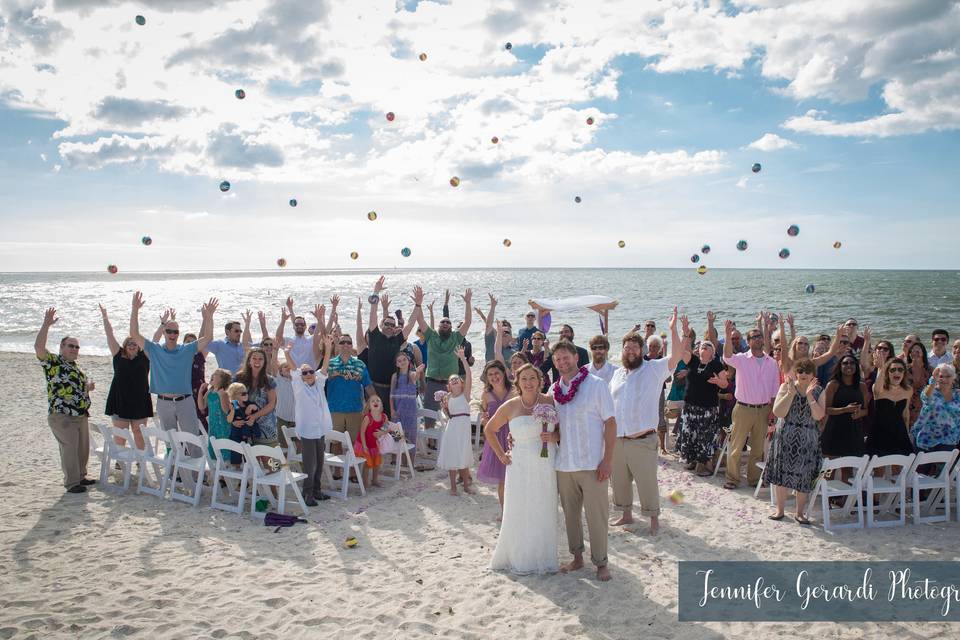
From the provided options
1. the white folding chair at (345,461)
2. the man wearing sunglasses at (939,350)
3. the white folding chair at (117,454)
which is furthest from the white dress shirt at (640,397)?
the white folding chair at (117,454)

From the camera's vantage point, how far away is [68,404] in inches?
293

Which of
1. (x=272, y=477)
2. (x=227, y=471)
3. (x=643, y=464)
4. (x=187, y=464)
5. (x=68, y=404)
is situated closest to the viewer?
(x=643, y=464)

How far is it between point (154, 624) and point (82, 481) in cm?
416

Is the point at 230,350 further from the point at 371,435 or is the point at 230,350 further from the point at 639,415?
the point at 639,415

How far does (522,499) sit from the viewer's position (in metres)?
5.18

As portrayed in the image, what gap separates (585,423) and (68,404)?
6574mm

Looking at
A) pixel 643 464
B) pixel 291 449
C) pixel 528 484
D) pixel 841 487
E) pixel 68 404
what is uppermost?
pixel 68 404

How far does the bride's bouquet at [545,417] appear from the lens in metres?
4.96

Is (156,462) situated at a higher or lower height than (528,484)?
lower

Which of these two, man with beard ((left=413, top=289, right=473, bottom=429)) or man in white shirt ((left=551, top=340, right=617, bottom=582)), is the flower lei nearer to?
man in white shirt ((left=551, top=340, right=617, bottom=582))

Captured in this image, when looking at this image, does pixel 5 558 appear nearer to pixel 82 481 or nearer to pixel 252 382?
pixel 82 481

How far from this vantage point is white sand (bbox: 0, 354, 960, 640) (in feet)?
14.8

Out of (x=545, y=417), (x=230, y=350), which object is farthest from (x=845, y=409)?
(x=230, y=350)

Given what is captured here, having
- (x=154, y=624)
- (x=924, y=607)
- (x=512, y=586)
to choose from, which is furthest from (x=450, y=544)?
(x=924, y=607)
